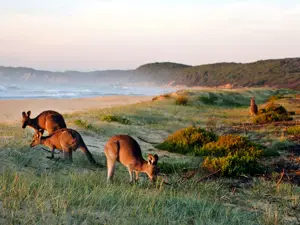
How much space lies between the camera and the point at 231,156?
9.06 meters

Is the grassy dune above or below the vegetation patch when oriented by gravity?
below

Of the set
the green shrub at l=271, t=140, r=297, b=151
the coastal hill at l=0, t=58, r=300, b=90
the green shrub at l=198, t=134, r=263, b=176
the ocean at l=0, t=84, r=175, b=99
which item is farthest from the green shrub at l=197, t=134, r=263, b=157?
the coastal hill at l=0, t=58, r=300, b=90

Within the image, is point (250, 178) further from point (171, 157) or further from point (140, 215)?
point (140, 215)

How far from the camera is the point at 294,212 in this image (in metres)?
6.16

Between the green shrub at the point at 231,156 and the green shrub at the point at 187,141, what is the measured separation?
0.51m

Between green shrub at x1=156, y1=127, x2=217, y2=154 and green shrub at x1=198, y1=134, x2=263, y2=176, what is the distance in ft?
1.69

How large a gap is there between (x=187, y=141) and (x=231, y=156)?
3007mm

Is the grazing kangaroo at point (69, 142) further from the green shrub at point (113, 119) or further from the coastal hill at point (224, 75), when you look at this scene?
the coastal hill at point (224, 75)

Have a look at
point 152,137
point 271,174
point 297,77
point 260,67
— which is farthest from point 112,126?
point 260,67

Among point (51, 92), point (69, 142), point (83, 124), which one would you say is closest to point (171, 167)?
point (69, 142)

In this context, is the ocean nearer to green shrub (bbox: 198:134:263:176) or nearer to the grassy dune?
green shrub (bbox: 198:134:263:176)

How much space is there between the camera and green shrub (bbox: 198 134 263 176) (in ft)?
28.2

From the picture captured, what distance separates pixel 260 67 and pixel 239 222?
107 meters

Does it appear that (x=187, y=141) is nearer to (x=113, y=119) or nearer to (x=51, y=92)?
(x=113, y=119)
